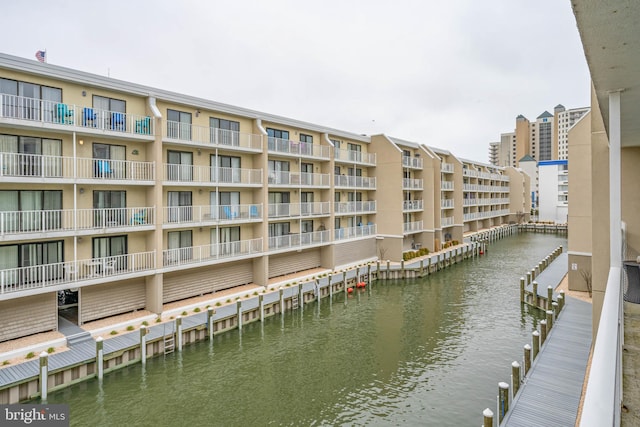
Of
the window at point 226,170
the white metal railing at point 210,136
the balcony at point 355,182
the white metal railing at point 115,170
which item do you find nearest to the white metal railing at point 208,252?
the window at point 226,170

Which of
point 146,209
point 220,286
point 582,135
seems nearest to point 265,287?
point 220,286

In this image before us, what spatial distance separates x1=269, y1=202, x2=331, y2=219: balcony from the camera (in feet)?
86.5

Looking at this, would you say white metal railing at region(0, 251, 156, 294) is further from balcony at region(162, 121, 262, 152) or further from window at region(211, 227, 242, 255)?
balcony at region(162, 121, 262, 152)

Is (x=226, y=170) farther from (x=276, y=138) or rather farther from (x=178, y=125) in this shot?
(x=276, y=138)

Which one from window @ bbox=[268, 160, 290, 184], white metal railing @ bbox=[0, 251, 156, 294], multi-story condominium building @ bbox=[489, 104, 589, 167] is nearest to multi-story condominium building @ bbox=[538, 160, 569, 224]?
multi-story condominium building @ bbox=[489, 104, 589, 167]

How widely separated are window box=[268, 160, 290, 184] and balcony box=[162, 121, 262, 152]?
2503mm

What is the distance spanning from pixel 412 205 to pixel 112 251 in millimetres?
27529

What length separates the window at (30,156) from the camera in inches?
607

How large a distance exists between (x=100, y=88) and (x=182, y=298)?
11.7m

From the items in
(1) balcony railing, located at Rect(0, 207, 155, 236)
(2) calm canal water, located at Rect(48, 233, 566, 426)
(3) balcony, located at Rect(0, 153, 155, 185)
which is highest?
(3) balcony, located at Rect(0, 153, 155, 185)

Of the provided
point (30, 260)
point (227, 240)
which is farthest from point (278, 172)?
point (30, 260)

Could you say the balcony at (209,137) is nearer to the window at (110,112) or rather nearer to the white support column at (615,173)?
the window at (110,112)

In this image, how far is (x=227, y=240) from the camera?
2411 centimetres

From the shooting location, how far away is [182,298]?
22.0 metres
